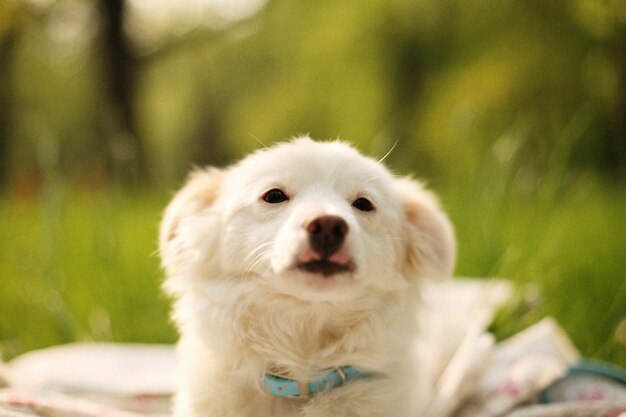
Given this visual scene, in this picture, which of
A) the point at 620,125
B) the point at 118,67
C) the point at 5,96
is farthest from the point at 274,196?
the point at 5,96

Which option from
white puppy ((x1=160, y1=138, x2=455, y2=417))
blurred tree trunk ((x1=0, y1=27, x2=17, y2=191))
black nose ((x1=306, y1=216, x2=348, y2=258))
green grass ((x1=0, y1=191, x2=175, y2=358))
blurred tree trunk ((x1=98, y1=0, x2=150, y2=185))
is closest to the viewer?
black nose ((x1=306, y1=216, x2=348, y2=258))

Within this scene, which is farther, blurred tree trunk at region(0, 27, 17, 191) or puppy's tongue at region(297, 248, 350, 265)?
blurred tree trunk at region(0, 27, 17, 191)

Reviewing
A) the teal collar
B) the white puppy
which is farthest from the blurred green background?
the teal collar

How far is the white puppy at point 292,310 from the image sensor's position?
93.2 inches

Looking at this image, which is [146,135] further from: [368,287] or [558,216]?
[368,287]

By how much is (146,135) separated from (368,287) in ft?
31.0

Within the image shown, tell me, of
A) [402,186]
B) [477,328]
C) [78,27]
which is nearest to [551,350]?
[477,328]

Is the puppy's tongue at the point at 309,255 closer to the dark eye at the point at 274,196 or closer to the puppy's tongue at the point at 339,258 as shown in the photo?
the puppy's tongue at the point at 339,258

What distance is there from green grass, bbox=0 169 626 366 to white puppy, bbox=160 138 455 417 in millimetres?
1909

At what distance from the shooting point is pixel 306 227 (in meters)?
2.11

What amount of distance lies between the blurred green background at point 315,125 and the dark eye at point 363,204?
0.64 meters

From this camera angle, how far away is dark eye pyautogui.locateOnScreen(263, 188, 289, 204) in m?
2.46

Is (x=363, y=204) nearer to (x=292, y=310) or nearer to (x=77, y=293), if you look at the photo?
(x=292, y=310)

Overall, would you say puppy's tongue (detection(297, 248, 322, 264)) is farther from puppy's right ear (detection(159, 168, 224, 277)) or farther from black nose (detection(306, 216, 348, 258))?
puppy's right ear (detection(159, 168, 224, 277))
